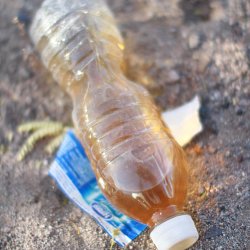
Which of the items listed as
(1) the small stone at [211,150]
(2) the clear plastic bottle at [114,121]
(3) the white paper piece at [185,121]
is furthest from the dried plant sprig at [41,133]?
(1) the small stone at [211,150]

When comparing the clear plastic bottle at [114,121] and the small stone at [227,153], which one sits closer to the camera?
the clear plastic bottle at [114,121]

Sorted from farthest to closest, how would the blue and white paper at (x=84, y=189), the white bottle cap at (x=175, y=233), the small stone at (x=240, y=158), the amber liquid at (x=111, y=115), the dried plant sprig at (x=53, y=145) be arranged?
the dried plant sprig at (x=53, y=145)
the small stone at (x=240, y=158)
the blue and white paper at (x=84, y=189)
the amber liquid at (x=111, y=115)
the white bottle cap at (x=175, y=233)

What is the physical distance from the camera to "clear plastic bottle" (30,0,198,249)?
1.80m

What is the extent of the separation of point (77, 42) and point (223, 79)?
63 cm

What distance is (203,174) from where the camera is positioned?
6.70 ft

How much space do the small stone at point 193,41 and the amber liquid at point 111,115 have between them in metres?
0.32

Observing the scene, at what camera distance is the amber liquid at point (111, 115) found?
5.96 ft

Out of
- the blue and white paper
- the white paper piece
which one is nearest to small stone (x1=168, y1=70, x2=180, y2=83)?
the white paper piece

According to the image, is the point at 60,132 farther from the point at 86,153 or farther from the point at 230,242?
the point at 230,242

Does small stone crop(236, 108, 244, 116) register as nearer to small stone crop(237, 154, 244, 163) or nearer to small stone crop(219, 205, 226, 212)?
small stone crop(237, 154, 244, 163)

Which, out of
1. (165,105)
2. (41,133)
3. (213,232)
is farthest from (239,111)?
(41,133)

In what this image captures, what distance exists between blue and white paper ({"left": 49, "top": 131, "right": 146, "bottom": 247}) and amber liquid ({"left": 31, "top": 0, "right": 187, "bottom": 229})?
0.07m

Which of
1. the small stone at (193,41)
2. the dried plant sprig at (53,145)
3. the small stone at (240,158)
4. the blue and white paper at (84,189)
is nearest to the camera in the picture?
the blue and white paper at (84,189)

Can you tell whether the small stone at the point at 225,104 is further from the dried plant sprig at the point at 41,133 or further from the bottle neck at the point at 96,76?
the dried plant sprig at the point at 41,133
